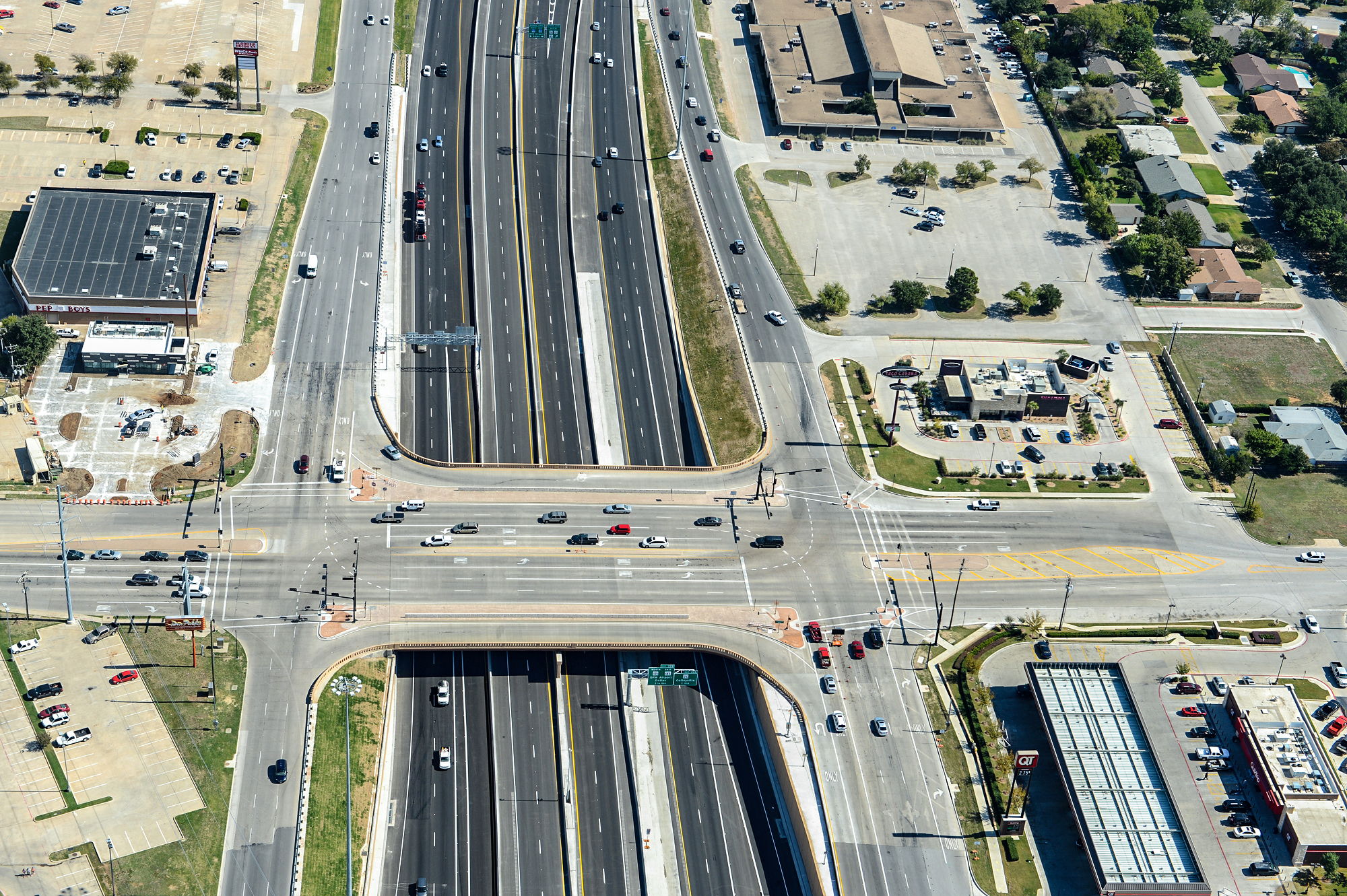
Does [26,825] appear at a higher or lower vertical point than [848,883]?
higher

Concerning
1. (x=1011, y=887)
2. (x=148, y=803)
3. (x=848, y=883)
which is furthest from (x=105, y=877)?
(x=1011, y=887)

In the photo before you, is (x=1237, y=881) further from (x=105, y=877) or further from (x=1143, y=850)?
(x=105, y=877)

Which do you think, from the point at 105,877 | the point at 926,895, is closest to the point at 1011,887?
the point at 926,895

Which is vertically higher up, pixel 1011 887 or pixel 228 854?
pixel 228 854

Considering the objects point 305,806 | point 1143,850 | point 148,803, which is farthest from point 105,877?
point 1143,850

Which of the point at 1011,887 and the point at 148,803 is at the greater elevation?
the point at 148,803

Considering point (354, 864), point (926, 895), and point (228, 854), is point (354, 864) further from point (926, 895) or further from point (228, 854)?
point (926, 895)

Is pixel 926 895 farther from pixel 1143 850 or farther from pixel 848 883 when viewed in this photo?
pixel 1143 850
